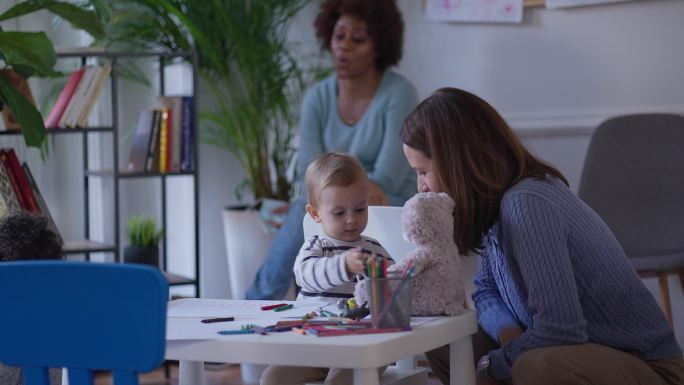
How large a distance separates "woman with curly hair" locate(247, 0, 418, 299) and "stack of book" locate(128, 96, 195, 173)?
0.43 meters

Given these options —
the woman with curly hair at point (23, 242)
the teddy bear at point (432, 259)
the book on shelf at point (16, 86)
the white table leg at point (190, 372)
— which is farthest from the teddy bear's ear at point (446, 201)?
the book on shelf at point (16, 86)

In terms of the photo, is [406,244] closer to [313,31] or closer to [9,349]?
[9,349]

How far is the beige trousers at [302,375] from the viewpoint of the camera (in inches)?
74.8

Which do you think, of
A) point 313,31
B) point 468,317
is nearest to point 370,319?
point 468,317

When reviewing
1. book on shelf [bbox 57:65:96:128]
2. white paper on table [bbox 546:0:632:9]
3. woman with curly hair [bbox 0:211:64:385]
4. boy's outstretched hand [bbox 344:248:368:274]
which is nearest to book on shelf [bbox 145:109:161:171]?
book on shelf [bbox 57:65:96:128]

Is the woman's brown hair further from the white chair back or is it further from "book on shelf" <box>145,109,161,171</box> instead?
"book on shelf" <box>145,109,161,171</box>

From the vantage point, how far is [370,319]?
172cm

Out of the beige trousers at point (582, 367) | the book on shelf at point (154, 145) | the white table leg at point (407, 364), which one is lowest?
the white table leg at point (407, 364)

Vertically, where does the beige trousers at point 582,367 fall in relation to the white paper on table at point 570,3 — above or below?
below

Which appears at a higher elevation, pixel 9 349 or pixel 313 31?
pixel 313 31

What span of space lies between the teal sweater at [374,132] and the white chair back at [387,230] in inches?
46.7

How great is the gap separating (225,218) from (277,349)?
8.43 feet

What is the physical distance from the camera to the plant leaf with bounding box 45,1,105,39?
3.01 meters

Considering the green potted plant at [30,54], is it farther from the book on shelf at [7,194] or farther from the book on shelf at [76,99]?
the book on shelf at [76,99]
